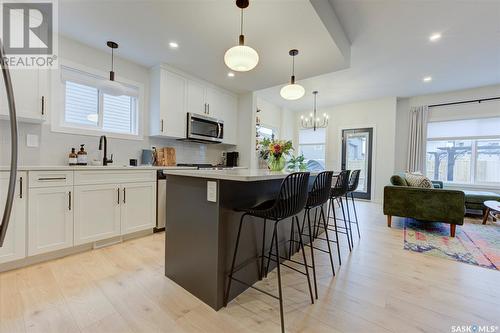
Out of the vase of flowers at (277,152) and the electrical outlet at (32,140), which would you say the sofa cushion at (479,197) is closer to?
the vase of flowers at (277,152)

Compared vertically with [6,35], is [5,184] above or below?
below

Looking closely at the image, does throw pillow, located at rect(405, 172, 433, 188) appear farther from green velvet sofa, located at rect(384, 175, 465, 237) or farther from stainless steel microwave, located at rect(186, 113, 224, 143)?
stainless steel microwave, located at rect(186, 113, 224, 143)

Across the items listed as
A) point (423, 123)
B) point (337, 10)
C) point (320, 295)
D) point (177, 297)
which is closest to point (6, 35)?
point (177, 297)

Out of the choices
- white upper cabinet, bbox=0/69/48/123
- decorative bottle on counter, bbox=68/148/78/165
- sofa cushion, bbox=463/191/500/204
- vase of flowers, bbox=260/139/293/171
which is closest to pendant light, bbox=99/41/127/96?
white upper cabinet, bbox=0/69/48/123

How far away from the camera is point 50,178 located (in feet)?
7.32

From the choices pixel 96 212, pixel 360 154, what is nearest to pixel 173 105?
pixel 96 212

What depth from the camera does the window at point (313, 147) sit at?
6887mm

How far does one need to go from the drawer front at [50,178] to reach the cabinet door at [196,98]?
81.3 inches

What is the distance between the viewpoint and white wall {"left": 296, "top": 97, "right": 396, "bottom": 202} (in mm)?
5699

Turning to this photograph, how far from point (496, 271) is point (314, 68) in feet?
10.4

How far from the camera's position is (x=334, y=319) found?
152 cm

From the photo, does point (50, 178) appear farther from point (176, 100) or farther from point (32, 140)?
point (176, 100)

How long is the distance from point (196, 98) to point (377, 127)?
474 cm

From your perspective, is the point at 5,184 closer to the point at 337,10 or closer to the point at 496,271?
the point at 337,10
